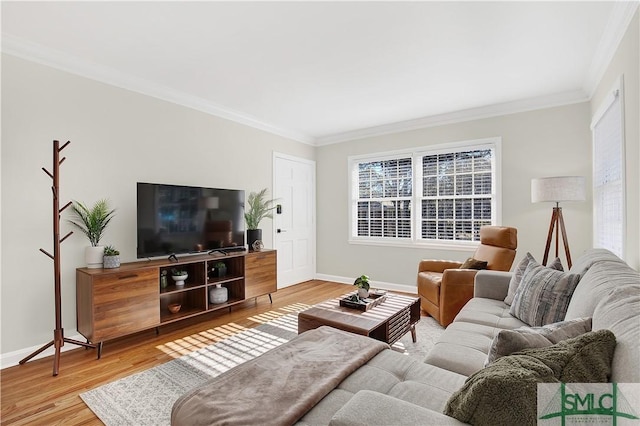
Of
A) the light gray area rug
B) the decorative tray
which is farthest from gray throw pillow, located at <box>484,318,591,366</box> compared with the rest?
the light gray area rug

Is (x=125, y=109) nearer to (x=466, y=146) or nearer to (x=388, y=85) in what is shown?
(x=388, y=85)

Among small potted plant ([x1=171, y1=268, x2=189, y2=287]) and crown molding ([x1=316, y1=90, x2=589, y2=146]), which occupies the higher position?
crown molding ([x1=316, y1=90, x2=589, y2=146])

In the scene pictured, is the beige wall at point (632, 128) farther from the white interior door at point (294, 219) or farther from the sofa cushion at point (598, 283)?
the white interior door at point (294, 219)

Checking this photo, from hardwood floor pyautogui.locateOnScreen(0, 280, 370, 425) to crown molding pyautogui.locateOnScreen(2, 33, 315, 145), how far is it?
99.1 inches

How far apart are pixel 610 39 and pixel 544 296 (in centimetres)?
218

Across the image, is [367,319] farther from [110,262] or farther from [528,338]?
[110,262]

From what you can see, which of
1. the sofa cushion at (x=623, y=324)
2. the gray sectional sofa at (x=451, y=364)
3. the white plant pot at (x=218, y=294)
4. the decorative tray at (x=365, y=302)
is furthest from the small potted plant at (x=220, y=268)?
the sofa cushion at (x=623, y=324)

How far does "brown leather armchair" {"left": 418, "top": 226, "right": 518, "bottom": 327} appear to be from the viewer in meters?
3.04

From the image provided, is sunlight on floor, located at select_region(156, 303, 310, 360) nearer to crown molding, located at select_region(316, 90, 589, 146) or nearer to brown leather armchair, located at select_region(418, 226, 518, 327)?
brown leather armchair, located at select_region(418, 226, 518, 327)

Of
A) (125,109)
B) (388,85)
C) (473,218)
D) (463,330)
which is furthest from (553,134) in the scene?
(125,109)

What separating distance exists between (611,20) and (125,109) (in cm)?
426

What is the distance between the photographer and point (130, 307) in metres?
2.81

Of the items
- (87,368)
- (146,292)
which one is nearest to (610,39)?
(146,292)

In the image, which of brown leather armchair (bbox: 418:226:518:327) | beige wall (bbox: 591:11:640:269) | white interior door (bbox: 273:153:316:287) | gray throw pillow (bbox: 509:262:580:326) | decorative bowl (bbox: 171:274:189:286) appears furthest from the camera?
white interior door (bbox: 273:153:316:287)
